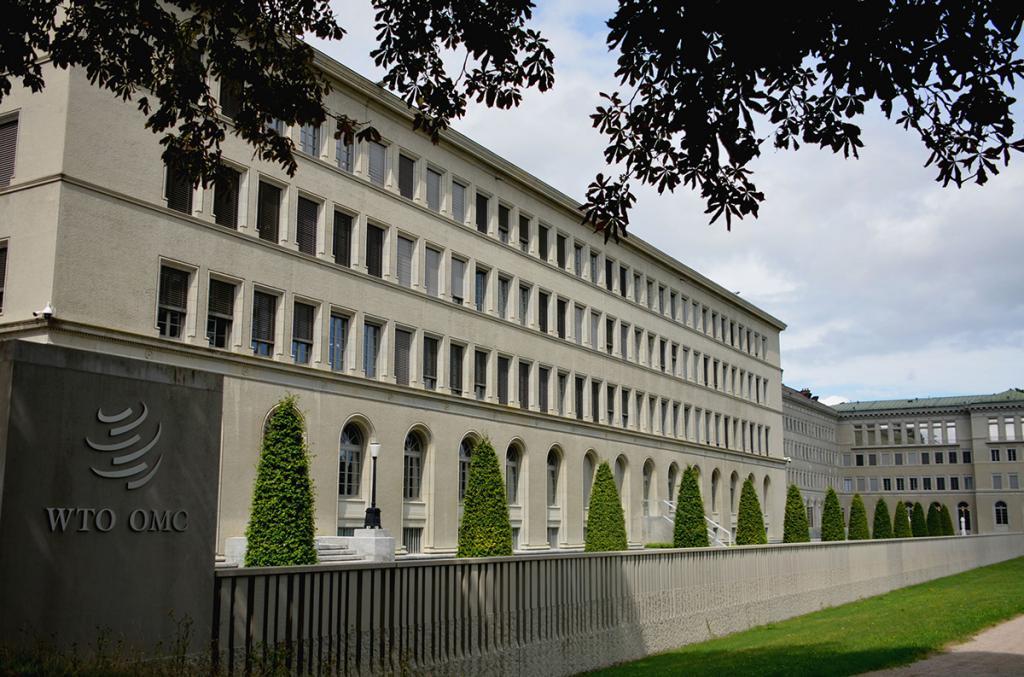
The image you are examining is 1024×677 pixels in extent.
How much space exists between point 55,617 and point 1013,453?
128 meters

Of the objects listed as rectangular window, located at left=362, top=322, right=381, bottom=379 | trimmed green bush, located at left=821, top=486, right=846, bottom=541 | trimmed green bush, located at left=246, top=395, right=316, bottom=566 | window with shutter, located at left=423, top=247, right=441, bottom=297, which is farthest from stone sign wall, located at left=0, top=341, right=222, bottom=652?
trimmed green bush, located at left=821, top=486, right=846, bottom=541

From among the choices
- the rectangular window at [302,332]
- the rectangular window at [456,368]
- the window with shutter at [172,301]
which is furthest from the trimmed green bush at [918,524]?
the window with shutter at [172,301]

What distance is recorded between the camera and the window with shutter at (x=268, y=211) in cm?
3344

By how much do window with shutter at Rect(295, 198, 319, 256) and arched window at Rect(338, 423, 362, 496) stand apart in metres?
6.23

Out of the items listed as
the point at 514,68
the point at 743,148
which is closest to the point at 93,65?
the point at 514,68

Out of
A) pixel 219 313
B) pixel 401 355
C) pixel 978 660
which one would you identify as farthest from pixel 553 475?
pixel 978 660

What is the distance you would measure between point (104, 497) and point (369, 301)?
88.4ft

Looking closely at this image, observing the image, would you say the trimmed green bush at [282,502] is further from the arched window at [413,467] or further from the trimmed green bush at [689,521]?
the trimmed green bush at [689,521]

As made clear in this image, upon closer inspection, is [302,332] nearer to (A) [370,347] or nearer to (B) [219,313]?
(A) [370,347]

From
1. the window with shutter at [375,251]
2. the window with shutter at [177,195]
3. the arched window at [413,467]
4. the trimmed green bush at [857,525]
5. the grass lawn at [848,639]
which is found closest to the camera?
the grass lawn at [848,639]

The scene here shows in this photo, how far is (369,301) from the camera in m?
37.4

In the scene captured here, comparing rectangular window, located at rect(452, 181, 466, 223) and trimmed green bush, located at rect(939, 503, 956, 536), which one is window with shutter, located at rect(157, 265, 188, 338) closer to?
rectangular window, located at rect(452, 181, 466, 223)

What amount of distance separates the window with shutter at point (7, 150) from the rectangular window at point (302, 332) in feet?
30.7

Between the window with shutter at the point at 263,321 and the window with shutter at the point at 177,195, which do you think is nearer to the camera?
the window with shutter at the point at 177,195
